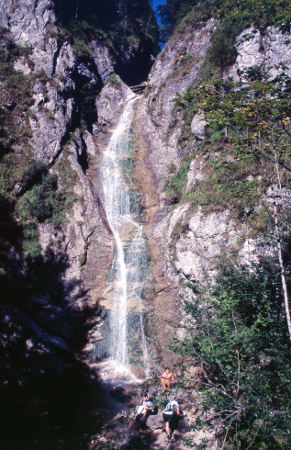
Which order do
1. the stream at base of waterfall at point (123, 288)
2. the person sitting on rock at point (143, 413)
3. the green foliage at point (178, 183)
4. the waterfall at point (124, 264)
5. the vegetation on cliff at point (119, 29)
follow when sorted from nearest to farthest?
the person sitting on rock at point (143, 413), the stream at base of waterfall at point (123, 288), the waterfall at point (124, 264), the green foliage at point (178, 183), the vegetation on cliff at point (119, 29)

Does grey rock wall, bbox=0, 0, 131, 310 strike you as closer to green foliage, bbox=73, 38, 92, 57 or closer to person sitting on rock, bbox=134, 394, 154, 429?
green foliage, bbox=73, 38, 92, 57

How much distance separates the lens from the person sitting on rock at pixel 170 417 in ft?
25.7

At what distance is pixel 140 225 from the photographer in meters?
17.8

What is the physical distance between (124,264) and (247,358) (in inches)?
400

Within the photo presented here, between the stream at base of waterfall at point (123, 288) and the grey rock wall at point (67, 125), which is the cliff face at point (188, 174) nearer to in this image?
the stream at base of waterfall at point (123, 288)

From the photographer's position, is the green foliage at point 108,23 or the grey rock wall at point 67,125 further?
the green foliage at point 108,23

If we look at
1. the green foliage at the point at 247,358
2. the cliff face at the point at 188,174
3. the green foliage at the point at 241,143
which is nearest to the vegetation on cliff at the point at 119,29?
A: the cliff face at the point at 188,174

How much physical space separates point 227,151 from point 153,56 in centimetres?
3417

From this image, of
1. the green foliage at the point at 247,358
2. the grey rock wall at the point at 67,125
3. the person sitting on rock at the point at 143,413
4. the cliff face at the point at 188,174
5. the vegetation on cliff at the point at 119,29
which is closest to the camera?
the green foliage at the point at 247,358

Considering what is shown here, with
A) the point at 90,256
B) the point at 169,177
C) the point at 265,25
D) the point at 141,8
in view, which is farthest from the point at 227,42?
the point at 141,8

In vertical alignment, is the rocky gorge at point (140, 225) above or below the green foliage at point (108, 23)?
below

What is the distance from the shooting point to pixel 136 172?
71.2 ft

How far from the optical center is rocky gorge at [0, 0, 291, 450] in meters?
6.19

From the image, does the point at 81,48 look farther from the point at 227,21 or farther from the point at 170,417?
the point at 170,417
